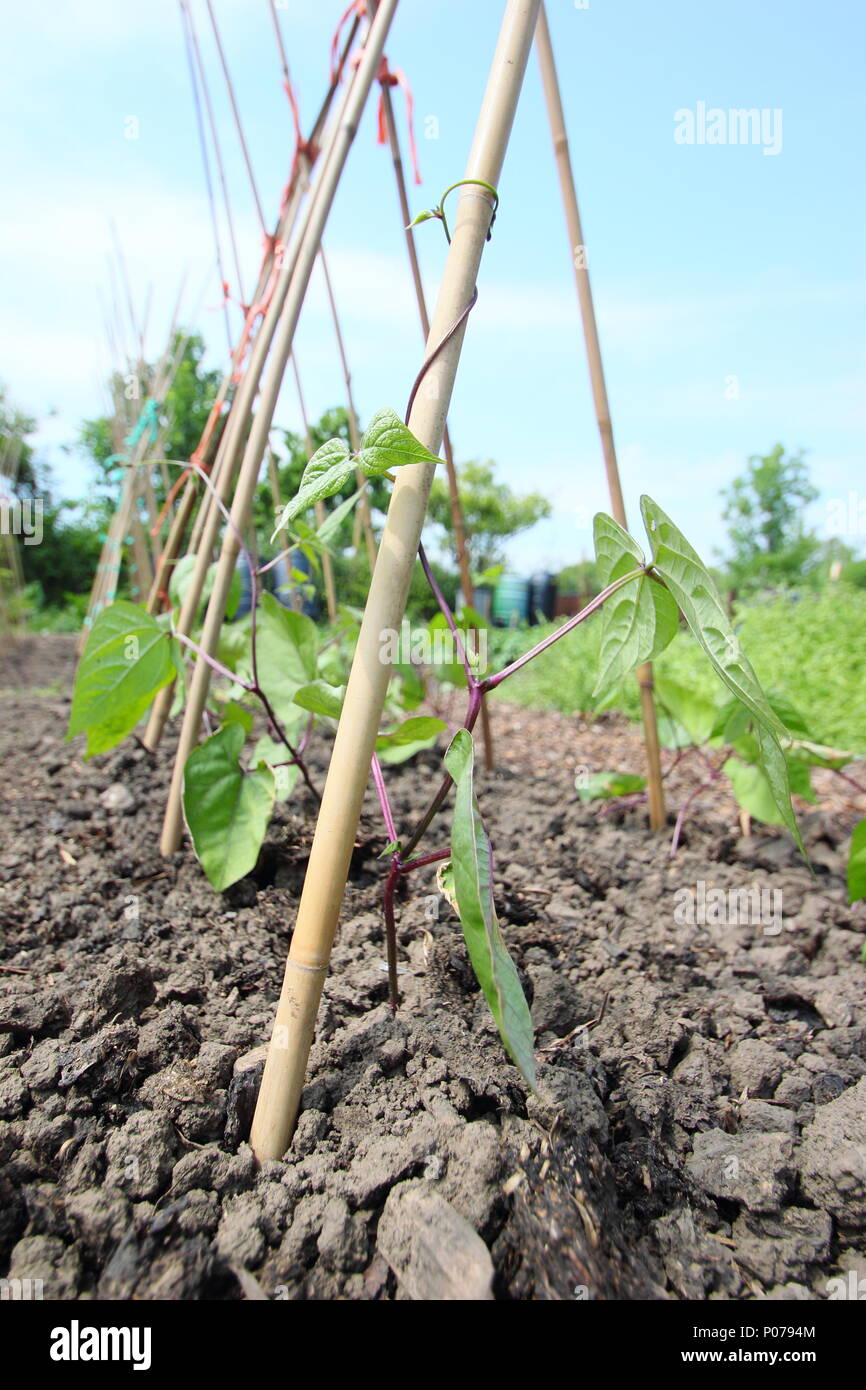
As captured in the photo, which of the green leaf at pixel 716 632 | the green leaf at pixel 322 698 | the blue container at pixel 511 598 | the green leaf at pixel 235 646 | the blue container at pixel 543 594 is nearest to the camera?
the green leaf at pixel 716 632

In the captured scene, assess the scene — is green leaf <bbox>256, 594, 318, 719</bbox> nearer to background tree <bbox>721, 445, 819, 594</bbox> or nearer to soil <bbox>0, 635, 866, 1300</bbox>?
soil <bbox>0, 635, 866, 1300</bbox>

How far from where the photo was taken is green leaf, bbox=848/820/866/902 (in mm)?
1252

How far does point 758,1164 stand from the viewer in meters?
0.82

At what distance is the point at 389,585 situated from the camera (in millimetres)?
741

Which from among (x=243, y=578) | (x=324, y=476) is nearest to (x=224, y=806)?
(x=324, y=476)

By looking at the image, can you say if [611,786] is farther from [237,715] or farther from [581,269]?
[581,269]

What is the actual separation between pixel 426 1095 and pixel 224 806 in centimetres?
56

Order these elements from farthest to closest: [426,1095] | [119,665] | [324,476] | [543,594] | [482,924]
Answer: [543,594] → [119,665] → [426,1095] → [324,476] → [482,924]

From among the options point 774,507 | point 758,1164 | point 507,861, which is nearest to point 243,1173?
point 758,1164

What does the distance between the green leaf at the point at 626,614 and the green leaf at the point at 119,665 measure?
757 mm

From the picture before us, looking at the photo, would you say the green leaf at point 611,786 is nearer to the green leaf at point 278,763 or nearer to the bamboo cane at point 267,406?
the green leaf at point 278,763

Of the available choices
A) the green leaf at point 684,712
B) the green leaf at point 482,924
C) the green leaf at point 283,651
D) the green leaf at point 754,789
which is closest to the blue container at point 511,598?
the green leaf at point 684,712

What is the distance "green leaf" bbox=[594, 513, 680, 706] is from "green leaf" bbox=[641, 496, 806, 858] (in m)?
0.06

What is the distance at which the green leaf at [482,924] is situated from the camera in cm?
59
